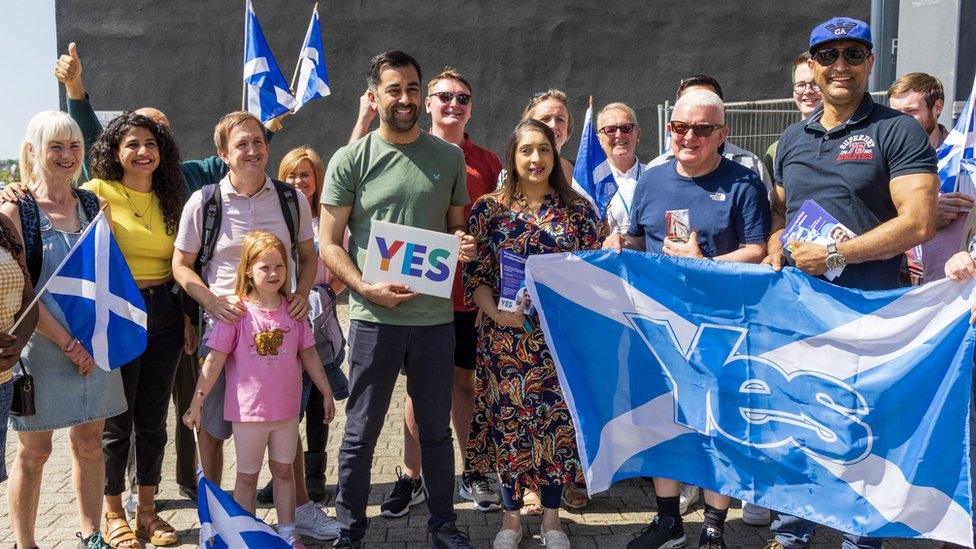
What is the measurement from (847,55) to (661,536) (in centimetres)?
255

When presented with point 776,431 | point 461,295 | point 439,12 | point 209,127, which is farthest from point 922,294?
point 209,127

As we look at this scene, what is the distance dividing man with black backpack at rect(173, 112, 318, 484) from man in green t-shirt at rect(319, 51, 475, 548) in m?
0.36

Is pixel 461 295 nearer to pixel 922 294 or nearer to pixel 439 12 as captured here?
pixel 922 294

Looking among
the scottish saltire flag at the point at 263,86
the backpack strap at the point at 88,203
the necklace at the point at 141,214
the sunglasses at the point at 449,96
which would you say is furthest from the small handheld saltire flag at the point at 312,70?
the backpack strap at the point at 88,203

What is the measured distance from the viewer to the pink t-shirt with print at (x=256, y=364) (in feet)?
14.2

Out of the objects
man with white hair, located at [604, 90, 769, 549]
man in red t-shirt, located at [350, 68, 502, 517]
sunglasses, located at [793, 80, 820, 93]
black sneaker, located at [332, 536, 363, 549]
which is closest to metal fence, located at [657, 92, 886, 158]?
sunglasses, located at [793, 80, 820, 93]

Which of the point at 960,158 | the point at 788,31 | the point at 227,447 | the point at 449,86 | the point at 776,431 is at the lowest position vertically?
the point at 227,447

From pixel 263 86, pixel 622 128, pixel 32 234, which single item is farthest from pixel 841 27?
pixel 263 86

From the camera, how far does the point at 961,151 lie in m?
5.13

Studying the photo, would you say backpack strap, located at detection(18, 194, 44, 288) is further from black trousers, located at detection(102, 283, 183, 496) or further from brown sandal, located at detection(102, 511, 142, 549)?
brown sandal, located at detection(102, 511, 142, 549)

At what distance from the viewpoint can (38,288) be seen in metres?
4.21

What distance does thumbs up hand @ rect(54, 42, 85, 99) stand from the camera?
16.0ft

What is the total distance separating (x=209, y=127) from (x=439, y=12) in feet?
12.5

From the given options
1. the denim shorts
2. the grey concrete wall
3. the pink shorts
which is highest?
the grey concrete wall
